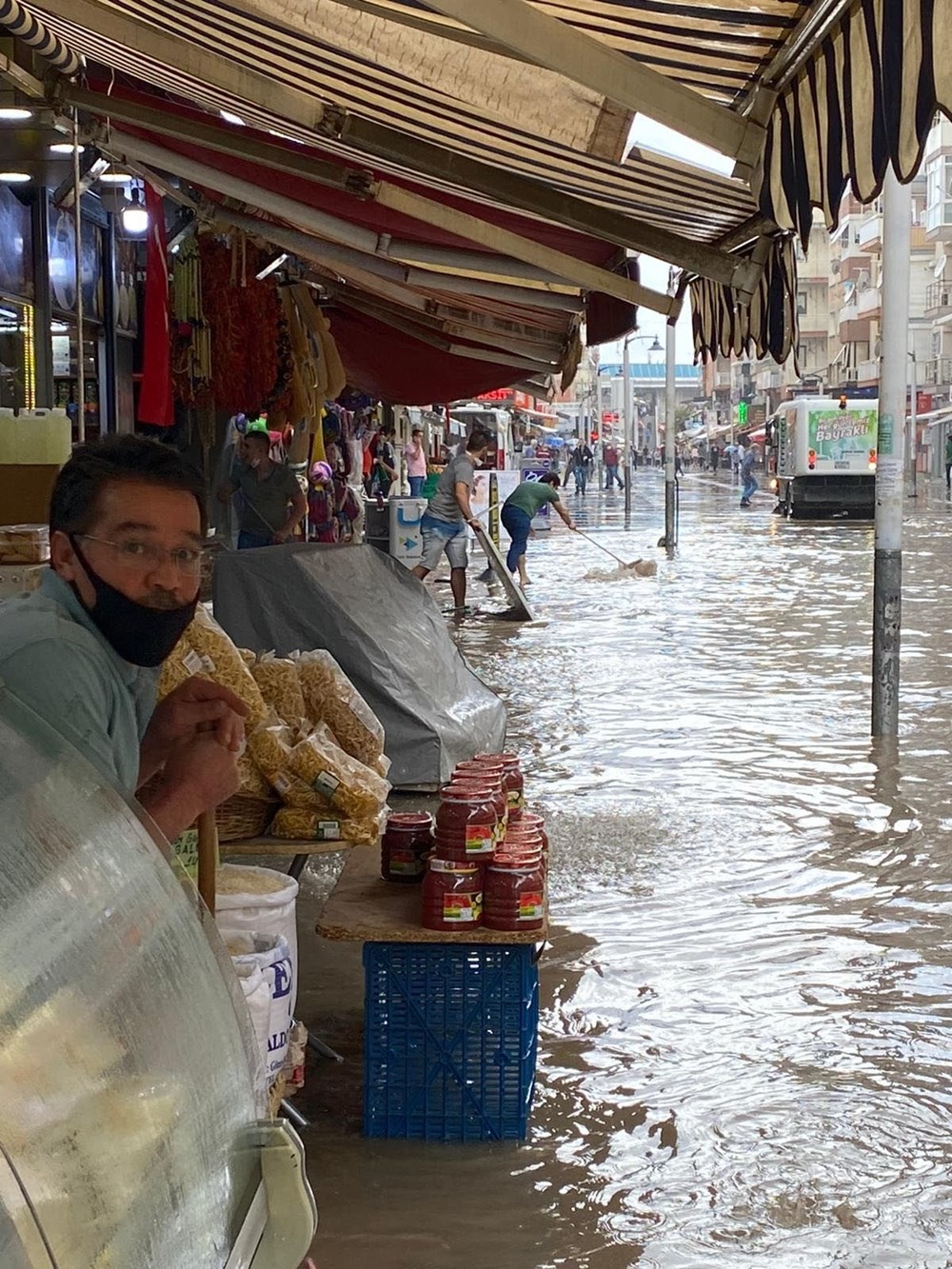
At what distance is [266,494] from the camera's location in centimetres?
1244

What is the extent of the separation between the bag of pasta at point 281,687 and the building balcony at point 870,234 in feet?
232

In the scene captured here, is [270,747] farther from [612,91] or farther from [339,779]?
[612,91]

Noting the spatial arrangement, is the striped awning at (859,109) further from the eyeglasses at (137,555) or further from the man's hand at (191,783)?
the man's hand at (191,783)

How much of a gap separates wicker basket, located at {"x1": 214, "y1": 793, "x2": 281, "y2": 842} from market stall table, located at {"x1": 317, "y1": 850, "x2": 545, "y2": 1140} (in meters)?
0.61

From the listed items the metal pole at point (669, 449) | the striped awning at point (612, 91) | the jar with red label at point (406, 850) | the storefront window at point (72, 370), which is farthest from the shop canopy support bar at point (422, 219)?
the metal pole at point (669, 449)

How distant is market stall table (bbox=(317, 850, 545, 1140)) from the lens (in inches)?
168

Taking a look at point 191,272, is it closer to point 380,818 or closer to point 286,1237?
point 380,818

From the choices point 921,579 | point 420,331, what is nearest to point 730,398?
point 921,579

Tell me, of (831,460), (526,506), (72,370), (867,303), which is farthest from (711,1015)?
(867,303)

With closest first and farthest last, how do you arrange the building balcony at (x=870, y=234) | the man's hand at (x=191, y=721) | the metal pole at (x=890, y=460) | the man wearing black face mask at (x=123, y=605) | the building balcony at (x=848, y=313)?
1. the man wearing black face mask at (x=123, y=605)
2. the man's hand at (x=191, y=721)
3. the metal pole at (x=890, y=460)
4. the building balcony at (x=870, y=234)
5. the building balcony at (x=848, y=313)

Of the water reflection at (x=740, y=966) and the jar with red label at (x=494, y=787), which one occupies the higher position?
the jar with red label at (x=494, y=787)

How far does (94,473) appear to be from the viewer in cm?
261

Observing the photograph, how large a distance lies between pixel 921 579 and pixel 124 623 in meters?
18.9

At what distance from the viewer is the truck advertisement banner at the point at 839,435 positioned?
119ft
